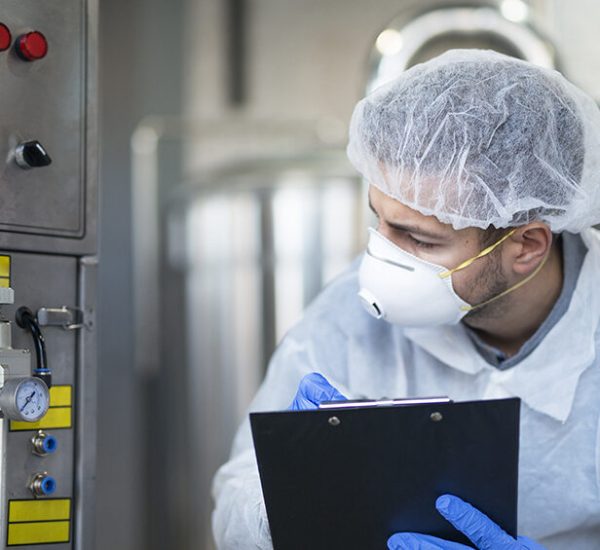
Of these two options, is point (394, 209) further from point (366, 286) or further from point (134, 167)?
point (134, 167)

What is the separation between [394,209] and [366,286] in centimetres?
13

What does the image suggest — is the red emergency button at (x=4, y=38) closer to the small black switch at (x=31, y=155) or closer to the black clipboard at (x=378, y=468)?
the small black switch at (x=31, y=155)

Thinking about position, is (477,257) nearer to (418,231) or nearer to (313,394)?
(418,231)

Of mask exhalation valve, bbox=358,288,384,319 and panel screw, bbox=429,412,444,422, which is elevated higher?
mask exhalation valve, bbox=358,288,384,319

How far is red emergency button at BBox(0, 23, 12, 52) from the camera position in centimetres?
122

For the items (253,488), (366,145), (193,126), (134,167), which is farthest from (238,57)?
(253,488)

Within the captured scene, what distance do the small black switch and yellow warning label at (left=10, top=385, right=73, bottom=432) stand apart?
0.32 m

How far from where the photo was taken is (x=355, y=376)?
155 centimetres

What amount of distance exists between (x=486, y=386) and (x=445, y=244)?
0.85 feet

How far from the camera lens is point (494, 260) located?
1.42 metres

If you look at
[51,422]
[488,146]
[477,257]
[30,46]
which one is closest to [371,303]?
[477,257]

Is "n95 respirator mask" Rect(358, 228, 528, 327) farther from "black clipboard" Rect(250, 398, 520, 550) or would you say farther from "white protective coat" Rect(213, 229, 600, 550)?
"black clipboard" Rect(250, 398, 520, 550)

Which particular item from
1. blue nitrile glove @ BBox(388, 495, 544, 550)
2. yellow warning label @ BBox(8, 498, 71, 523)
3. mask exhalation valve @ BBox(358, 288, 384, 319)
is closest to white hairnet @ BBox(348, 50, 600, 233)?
mask exhalation valve @ BBox(358, 288, 384, 319)

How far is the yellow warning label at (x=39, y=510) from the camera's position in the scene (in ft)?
4.03
